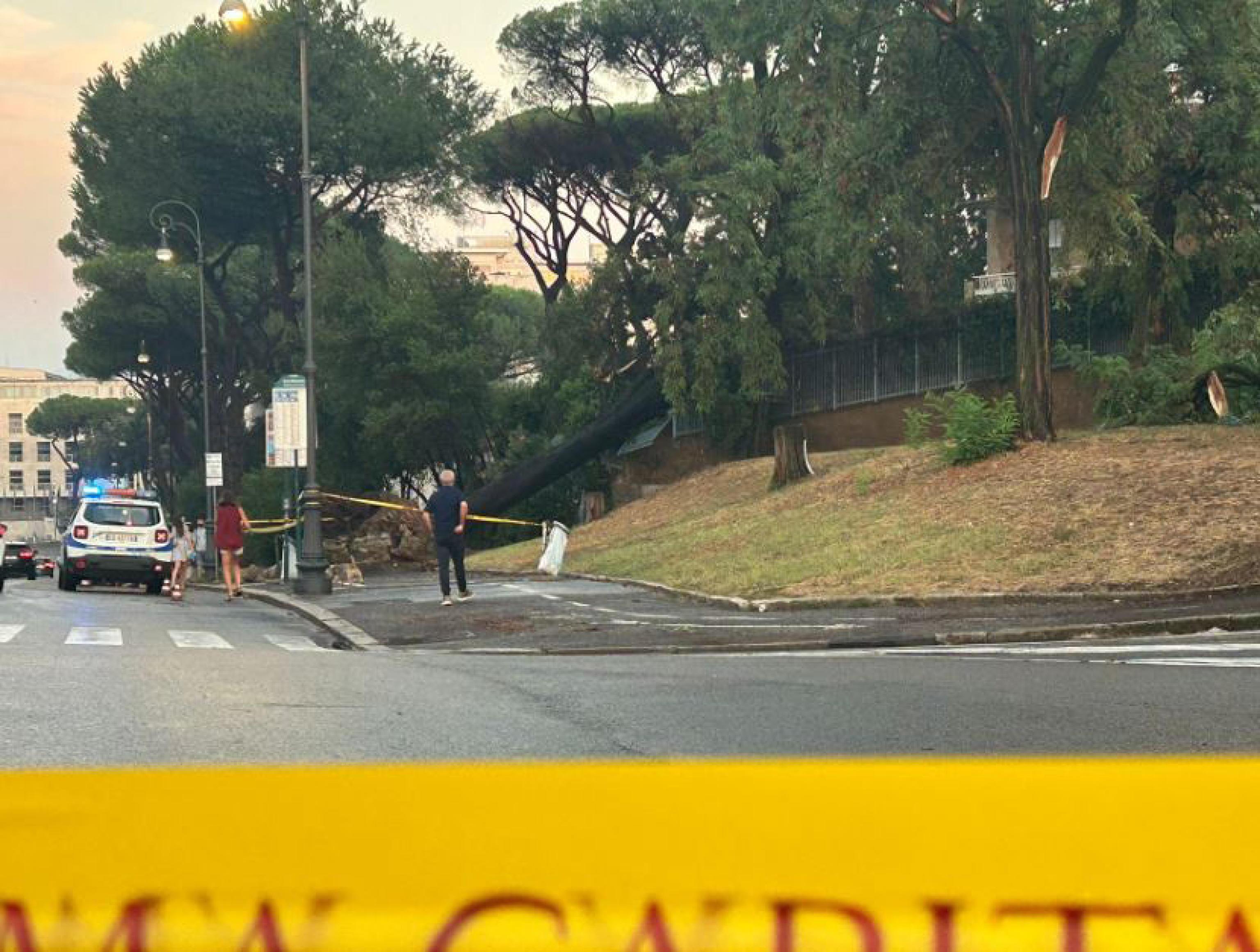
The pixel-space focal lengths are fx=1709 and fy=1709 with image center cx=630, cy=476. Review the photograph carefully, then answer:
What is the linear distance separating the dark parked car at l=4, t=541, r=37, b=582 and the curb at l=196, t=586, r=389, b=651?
3265 centimetres

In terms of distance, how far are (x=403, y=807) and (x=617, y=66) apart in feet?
151

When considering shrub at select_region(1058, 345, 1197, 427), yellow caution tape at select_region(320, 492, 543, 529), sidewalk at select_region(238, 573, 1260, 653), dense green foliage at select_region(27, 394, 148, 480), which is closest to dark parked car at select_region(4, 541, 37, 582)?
yellow caution tape at select_region(320, 492, 543, 529)

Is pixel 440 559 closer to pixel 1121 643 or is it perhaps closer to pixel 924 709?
pixel 1121 643

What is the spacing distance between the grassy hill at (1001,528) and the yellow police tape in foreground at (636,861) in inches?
626

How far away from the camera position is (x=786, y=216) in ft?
118

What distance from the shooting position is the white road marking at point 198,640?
48.8 feet

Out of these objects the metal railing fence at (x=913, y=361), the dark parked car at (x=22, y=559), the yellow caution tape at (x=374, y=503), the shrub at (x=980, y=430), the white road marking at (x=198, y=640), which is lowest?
the dark parked car at (x=22, y=559)

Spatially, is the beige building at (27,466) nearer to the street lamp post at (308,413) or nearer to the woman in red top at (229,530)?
the street lamp post at (308,413)

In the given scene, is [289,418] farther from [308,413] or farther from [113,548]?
[113,548]

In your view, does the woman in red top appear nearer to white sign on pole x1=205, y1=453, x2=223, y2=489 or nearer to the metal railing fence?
the metal railing fence

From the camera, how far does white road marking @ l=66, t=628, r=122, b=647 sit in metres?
14.7

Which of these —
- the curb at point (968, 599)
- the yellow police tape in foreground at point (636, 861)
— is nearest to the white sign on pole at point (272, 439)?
the curb at point (968, 599)

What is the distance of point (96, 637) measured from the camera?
1564cm

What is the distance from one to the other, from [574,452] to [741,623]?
95.9 ft
